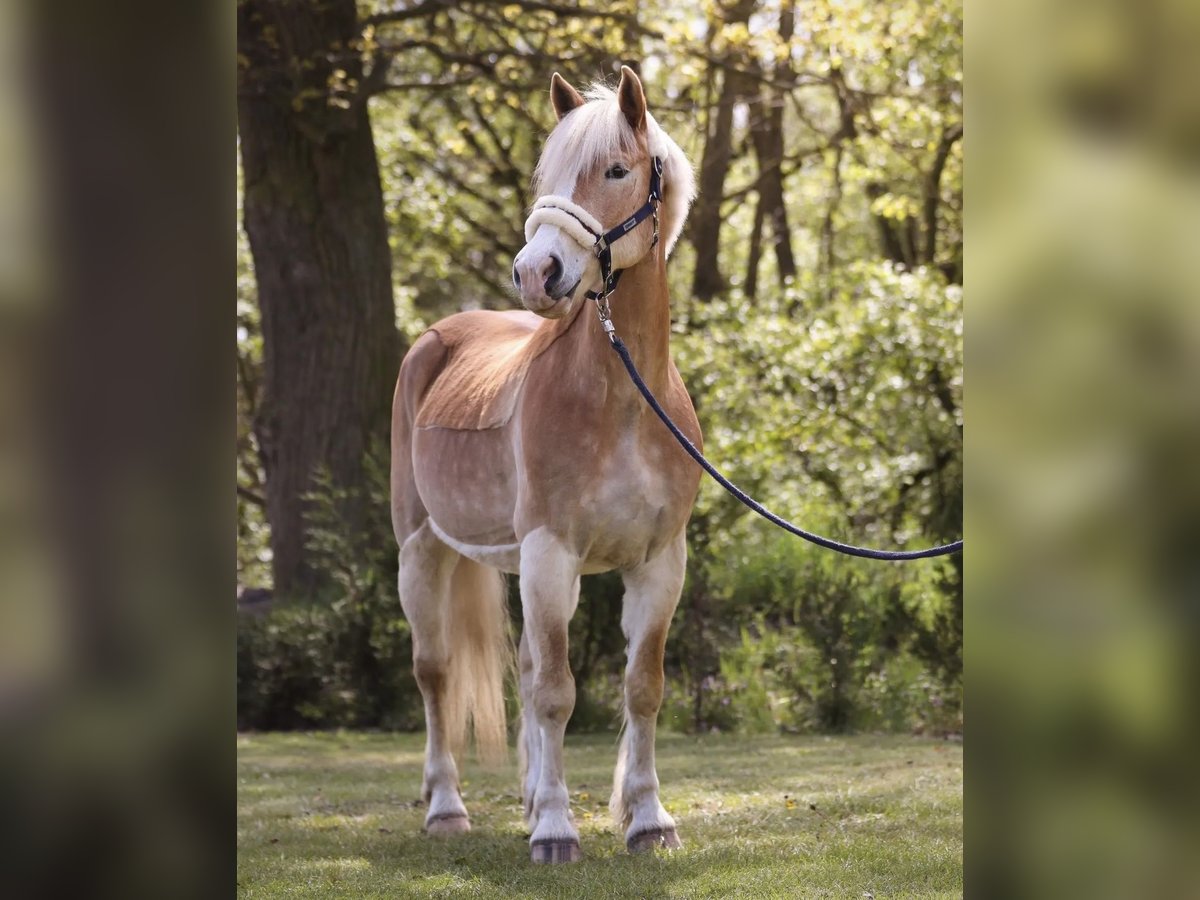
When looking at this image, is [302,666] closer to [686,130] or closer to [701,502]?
[701,502]

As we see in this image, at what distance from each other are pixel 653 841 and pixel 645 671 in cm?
Result: 60

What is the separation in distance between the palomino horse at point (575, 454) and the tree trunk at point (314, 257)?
524 centimetres

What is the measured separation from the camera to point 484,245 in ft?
57.4

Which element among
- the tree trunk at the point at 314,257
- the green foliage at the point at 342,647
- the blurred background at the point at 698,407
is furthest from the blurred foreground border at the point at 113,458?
the tree trunk at the point at 314,257

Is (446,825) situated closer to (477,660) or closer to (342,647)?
(477,660)

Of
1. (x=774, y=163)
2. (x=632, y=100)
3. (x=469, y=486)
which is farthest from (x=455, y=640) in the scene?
(x=774, y=163)

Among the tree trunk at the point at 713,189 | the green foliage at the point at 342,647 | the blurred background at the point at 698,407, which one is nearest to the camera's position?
the blurred background at the point at 698,407

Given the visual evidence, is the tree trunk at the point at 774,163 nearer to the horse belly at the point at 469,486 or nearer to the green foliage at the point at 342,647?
the green foliage at the point at 342,647

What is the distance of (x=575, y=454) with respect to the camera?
4.63 metres

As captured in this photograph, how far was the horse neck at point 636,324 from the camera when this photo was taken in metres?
Answer: 4.64

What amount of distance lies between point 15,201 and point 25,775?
592 mm

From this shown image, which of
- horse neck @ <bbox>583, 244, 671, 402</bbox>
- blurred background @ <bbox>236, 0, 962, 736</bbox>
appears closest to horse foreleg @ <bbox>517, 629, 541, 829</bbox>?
horse neck @ <bbox>583, 244, 671, 402</bbox>

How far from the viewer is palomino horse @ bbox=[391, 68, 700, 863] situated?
439cm

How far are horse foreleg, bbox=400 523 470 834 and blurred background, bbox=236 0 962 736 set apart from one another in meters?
3.67
